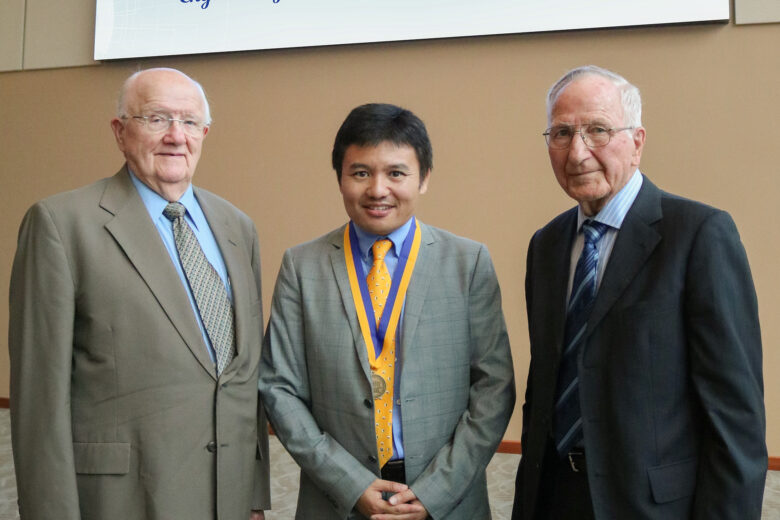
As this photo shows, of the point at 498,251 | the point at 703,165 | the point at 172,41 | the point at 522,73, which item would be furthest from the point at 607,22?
the point at 172,41

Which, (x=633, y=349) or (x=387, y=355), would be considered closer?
(x=633, y=349)

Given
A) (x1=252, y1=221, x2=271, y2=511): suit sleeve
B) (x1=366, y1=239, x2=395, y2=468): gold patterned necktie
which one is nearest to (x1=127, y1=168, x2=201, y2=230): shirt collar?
(x1=252, y1=221, x2=271, y2=511): suit sleeve

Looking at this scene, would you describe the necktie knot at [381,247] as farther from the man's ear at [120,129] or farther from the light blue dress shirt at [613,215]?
the man's ear at [120,129]

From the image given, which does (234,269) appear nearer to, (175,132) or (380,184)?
(175,132)

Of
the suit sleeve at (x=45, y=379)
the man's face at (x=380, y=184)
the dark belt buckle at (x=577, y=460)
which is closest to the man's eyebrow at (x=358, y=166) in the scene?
the man's face at (x=380, y=184)

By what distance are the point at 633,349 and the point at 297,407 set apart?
92 centimetres

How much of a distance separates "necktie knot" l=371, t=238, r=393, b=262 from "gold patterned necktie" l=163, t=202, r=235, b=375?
1.49 ft

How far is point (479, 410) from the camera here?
1863 mm

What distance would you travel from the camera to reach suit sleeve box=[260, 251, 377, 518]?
1784 millimetres

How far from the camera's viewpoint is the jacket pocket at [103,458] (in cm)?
173

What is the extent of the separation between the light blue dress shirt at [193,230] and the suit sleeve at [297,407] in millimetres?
174

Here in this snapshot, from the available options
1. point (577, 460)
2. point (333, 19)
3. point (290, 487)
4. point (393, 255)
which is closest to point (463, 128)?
point (333, 19)

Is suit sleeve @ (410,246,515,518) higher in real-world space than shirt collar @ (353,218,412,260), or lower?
lower

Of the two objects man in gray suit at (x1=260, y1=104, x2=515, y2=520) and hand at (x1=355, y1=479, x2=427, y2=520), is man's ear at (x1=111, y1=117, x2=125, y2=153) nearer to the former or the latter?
man in gray suit at (x1=260, y1=104, x2=515, y2=520)
